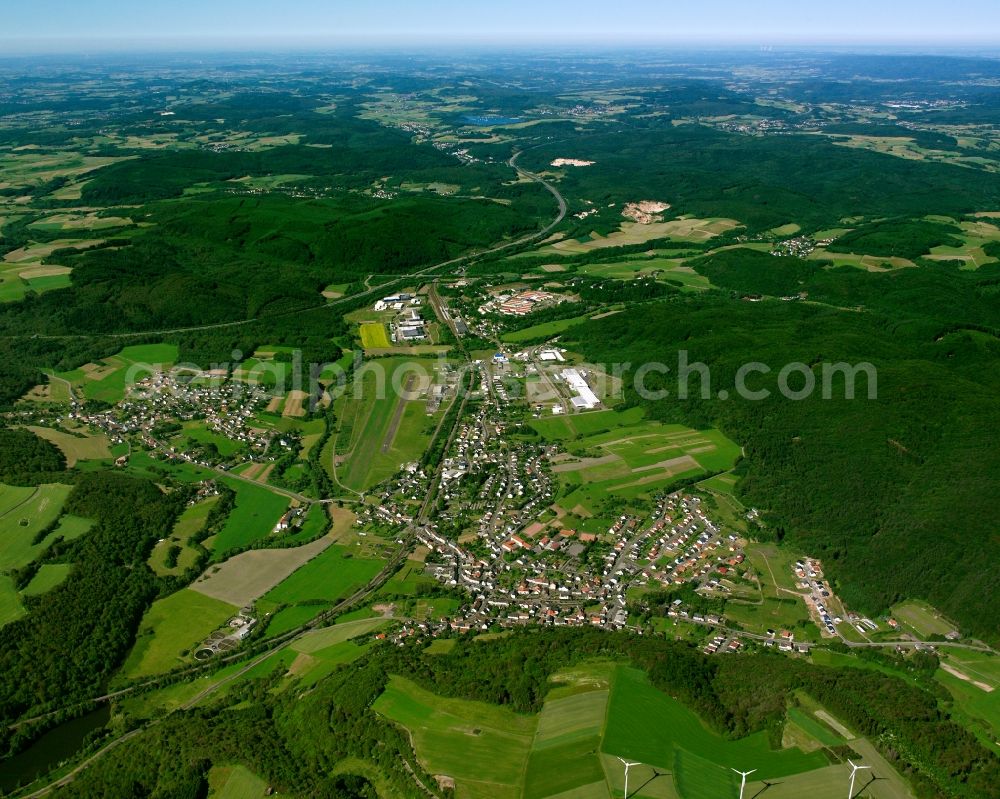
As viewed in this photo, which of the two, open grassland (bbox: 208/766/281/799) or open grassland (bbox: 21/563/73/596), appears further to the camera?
open grassland (bbox: 21/563/73/596)

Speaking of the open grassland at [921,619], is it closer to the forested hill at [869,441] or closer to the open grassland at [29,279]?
the forested hill at [869,441]

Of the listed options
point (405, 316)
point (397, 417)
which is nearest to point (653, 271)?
point (405, 316)

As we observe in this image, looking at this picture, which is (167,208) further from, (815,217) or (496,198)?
(815,217)

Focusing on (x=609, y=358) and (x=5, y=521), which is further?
(x=609, y=358)

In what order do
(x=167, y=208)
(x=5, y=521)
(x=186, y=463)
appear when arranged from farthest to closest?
(x=167, y=208)
(x=186, y=463)
(x=5, y=521)

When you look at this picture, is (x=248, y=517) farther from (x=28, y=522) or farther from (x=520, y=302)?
(x=520, y=302)

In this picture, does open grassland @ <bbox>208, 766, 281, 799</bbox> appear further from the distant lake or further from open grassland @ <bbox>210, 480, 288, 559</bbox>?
open grassland @ <bbox>210, 480, 288, 559</bbox>

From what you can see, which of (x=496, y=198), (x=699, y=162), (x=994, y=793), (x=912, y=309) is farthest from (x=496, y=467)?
(x=699, y=162)

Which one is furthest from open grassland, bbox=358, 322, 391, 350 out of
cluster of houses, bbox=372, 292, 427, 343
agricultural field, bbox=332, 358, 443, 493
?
agricultural field, bbox=332, 358, 443, 493
